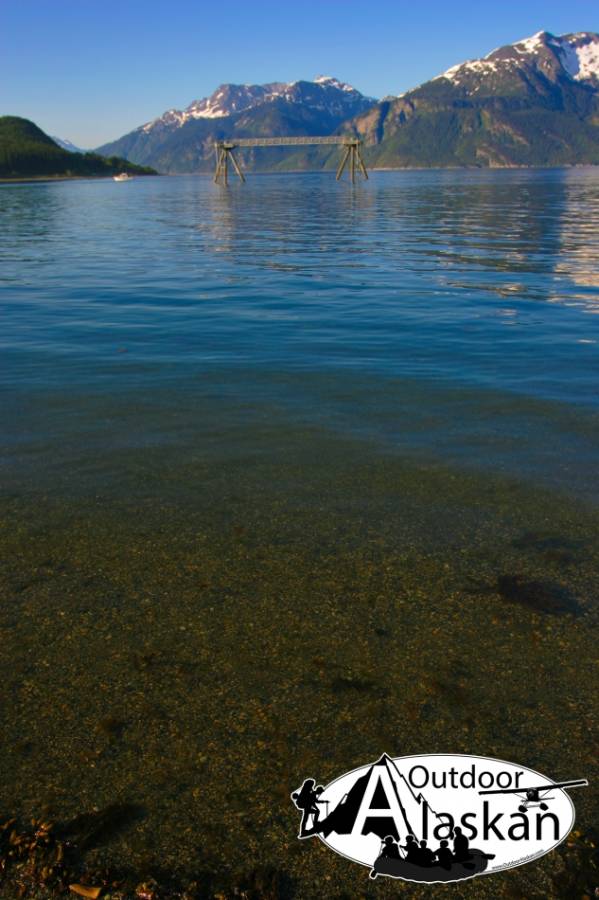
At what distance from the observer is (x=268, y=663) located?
15.4 ft

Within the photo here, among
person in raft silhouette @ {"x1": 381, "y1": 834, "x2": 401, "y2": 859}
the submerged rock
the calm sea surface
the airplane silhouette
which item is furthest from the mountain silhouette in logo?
the submerged rock

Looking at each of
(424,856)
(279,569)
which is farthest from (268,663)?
(424,856)

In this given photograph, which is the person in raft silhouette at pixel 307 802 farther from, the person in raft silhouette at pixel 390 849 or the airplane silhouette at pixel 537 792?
the airplane silhouette at pixel 537 792

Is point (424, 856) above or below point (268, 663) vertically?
below

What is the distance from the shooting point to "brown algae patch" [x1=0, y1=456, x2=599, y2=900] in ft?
11.2

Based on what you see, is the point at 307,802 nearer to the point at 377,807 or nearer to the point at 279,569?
the point at 377,807

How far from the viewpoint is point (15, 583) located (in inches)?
222

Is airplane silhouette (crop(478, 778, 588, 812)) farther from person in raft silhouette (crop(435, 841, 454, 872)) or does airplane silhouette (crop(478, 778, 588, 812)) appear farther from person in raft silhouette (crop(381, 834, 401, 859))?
person in raft silhouette (crop(381, 834, 401, 859))

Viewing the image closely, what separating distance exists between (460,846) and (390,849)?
0.38 metres

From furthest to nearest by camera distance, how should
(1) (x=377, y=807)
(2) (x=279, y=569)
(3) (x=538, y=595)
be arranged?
(2) (x=279, y=569), (3) (x=538, y=595), (1) (x=377, y=807)

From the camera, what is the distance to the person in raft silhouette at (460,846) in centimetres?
336

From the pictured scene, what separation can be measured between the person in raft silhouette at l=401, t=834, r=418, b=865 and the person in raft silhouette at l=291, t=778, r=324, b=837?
49cm

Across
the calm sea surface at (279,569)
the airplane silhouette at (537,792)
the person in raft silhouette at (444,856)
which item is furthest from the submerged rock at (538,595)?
the person in raft silhouette at (444,856)

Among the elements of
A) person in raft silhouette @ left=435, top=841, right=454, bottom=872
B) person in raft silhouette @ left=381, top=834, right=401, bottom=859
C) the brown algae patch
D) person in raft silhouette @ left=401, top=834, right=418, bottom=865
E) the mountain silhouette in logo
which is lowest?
person in raft silhouette @ left=435, top=841, right=454, bottom=872
